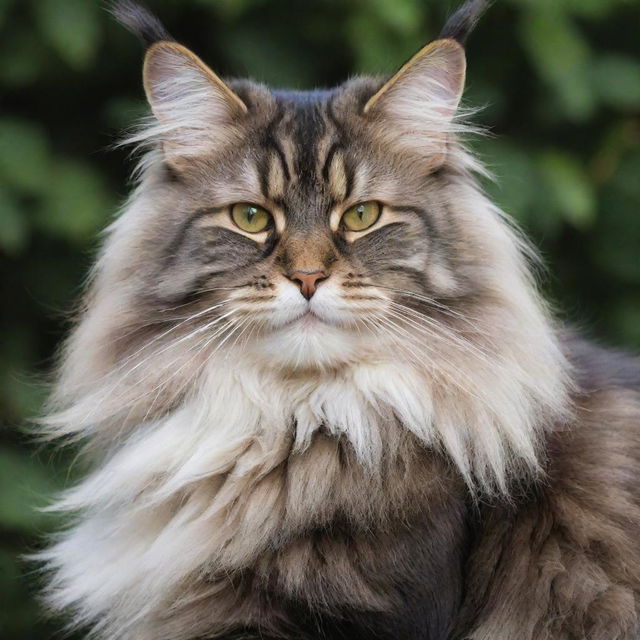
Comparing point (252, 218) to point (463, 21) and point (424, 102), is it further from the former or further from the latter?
point (463, 21)

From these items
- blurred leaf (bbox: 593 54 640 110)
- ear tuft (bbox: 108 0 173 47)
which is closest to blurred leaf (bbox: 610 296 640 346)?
blurred leaf (bbox: 593 54 640 110)

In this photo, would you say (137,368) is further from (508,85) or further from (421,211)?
(508,85)

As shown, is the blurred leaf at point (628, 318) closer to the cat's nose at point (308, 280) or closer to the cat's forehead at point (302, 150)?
the cat's forehead at point (302, 150)

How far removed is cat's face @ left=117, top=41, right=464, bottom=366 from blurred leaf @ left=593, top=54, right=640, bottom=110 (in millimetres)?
1757

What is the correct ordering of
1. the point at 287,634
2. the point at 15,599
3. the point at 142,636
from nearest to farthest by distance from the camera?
the point at 287,634 < the point at 142,636 < the point at 15,599

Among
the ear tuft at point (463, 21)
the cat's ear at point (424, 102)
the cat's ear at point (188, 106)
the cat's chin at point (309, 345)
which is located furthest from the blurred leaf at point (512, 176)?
the cat's chin at point (309, 345)

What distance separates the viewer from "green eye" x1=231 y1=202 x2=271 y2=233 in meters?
2.55

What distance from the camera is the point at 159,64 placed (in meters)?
2.60

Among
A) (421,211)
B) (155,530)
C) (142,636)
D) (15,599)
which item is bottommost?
(15,599)

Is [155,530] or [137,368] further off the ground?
[137,368]

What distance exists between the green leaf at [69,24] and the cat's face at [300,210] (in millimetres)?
1160

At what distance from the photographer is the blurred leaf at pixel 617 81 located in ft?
13.7

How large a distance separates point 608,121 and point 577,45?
0.61 m

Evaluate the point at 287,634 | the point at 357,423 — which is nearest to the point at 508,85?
the point at 357,423
